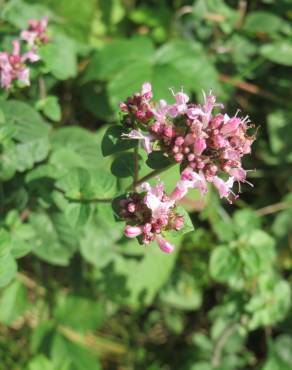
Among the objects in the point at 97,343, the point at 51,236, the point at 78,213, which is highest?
the point at 78,213

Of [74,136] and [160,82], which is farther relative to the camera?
[160,82]

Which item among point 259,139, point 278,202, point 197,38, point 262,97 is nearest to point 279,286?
point 278,202

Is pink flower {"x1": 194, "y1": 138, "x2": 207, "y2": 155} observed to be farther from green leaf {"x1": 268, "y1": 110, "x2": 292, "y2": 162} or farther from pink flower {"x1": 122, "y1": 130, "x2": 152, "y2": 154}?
green leaf {"x1": 268, "y1": 110, "x2": 292, "y2": 162}

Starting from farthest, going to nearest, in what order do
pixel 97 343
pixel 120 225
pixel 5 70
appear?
1. pixel 97 343
2. pixel 120 225
3. pixel 5 70

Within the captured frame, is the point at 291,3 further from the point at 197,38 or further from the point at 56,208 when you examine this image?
the point at 56,208

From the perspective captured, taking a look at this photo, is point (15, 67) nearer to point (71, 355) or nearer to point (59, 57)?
point (59, 57)

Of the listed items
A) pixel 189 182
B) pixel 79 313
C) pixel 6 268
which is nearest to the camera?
pixel 189 182

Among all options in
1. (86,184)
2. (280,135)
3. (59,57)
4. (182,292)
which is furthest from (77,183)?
(280,135)
